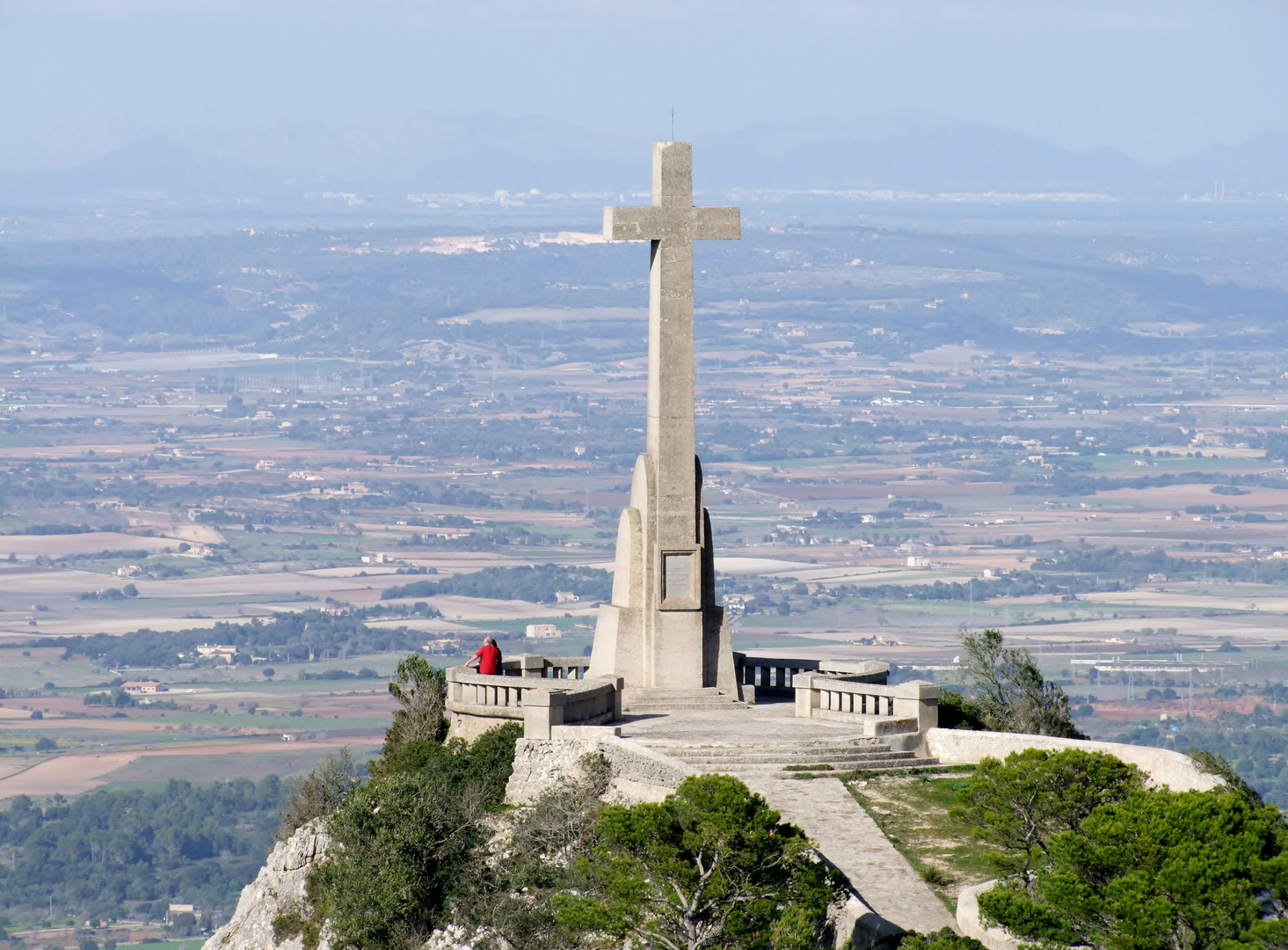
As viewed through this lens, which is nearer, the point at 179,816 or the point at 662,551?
the point at 662,551

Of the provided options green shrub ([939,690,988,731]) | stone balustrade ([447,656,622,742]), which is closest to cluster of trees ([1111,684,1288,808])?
green shrub ([939,690,988,731])

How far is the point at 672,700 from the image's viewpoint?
40.9 metres

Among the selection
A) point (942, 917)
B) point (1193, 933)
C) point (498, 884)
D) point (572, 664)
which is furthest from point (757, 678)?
point (1193, 933)

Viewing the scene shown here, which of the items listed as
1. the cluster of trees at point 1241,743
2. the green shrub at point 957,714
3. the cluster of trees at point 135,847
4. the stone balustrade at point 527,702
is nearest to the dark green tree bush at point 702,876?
the stone balustrade at point 527,702

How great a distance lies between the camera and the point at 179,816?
607ft

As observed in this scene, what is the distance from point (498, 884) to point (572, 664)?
11.3 metres

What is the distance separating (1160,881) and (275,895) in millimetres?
16176

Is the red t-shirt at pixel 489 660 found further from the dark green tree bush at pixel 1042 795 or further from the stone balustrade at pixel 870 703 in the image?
the dark green tree bush at pixel 1042 795

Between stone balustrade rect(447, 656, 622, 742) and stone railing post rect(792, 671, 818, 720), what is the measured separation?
9.36ft

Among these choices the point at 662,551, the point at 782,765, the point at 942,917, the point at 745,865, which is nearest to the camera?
the point at 745,865

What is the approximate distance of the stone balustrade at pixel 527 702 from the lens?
37281mm

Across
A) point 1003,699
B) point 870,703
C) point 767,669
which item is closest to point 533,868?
point 870,703

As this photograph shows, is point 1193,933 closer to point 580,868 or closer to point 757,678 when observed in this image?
point 580,868

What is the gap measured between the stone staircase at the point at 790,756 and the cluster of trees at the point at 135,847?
13613 cm
